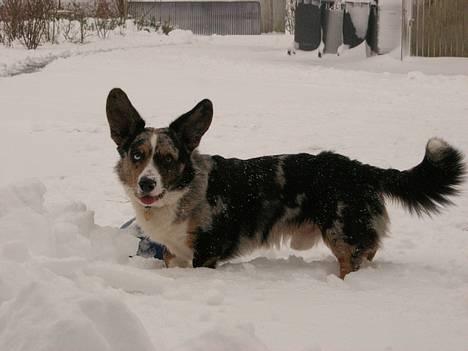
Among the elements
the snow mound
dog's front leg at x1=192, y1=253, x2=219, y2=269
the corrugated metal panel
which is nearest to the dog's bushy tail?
dog's front leg at x1=192, y1=253, x2=219, y2=269

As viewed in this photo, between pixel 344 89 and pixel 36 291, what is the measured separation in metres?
8.62

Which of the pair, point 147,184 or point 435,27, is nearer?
point 147,184

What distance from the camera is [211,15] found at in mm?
31141

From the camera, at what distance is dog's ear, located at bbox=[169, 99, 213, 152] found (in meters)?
4.02

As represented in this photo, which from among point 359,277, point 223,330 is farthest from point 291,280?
point 223,330

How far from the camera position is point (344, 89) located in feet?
33.5

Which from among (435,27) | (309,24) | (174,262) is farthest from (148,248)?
(309,24)

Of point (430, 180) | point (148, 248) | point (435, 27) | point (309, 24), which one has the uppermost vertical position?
point (309, 24)

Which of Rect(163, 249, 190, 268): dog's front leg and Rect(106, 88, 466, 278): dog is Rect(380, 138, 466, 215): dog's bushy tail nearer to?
Rect(106, 88, 466, 278): dog

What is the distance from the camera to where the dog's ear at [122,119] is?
3977 millimetres

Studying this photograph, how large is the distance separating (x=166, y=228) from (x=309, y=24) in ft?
42.8

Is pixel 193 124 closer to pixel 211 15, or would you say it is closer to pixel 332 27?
pixel 332 27

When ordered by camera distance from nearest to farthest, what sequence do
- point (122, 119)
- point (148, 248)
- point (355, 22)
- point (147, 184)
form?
point (147, 184) < point (122, 119) < point (148, 248) < point (355, 22)

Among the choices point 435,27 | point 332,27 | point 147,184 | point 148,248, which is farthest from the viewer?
point 332,27
